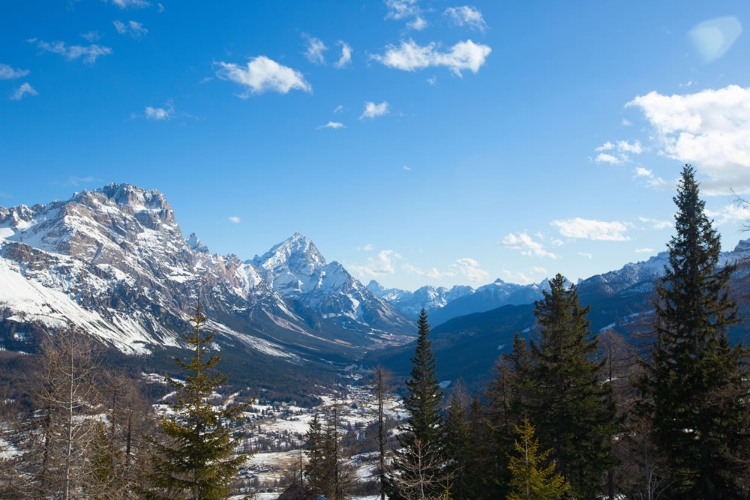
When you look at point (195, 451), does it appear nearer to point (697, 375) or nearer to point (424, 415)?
point (424, 415)

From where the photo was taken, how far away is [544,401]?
99.1 feet

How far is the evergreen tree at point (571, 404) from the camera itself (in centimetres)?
2877

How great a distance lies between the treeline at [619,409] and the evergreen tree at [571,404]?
2.8 inches

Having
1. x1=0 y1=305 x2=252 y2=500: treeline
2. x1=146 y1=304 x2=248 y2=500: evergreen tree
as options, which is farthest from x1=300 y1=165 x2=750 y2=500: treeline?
x1=0 y1=305 x2=252 y2=500: treeline

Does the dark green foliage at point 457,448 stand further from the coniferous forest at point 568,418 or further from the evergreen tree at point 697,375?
the evergreen tree at point 697,375

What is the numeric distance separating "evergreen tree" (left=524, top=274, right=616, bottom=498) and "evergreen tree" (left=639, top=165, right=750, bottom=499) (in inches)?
179

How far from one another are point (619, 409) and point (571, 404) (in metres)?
6.34

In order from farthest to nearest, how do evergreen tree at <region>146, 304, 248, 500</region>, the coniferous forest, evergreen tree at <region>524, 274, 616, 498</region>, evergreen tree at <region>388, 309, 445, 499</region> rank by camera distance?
evergreen tree at <region>388, 309, 445, 499</region> → evergreen tree at <region>524, 274, 616, 498</region> → evergreen tree at <region>146, 304, 248, 500</region> → the coniferous forest

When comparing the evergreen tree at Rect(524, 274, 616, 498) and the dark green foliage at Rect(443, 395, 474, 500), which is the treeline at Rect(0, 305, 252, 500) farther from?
the dark green foliage at Rect(443, 395, 474, 500)

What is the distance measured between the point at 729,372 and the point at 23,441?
36.5 meters

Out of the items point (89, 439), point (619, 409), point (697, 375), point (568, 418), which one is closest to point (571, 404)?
point (568, 418)

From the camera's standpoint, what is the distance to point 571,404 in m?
28.8

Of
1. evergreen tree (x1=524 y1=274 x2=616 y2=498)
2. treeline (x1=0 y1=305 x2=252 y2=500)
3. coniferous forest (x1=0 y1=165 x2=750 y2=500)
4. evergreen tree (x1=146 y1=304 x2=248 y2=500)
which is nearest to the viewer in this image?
treeline (x1=0 y1=305 x2=252 y2=500)

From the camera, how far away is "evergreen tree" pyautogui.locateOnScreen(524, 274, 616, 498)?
28766 millimetres
